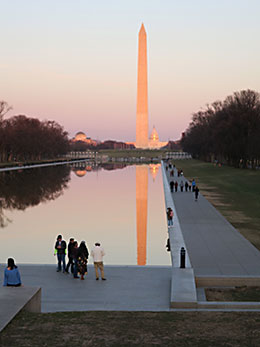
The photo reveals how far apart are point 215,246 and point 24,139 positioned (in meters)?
88.2

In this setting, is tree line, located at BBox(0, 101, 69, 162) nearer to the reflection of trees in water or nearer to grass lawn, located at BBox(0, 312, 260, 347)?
the reflection of trees in water

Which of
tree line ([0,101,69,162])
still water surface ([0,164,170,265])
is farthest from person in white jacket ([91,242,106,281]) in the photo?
tree line ([0,101,69,162])

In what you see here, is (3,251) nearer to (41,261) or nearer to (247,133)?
(41,261)

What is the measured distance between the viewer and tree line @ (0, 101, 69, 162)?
9578 centimetres

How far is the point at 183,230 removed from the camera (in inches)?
810

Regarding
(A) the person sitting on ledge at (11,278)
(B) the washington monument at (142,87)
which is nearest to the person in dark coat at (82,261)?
(A) the person sitting on ledge at (11,278)

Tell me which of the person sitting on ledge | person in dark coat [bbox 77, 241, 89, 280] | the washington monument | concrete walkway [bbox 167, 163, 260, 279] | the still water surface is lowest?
the still water surface

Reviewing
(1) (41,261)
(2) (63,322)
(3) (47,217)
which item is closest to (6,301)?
(2) (63,322)

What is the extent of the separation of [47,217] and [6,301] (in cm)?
1895

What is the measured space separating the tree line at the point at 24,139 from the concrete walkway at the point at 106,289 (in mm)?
80013

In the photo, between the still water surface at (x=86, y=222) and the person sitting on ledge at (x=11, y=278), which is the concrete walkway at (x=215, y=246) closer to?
the still water surface at (x=86, y=222)

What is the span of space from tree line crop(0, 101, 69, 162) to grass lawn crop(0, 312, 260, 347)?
85087 mm

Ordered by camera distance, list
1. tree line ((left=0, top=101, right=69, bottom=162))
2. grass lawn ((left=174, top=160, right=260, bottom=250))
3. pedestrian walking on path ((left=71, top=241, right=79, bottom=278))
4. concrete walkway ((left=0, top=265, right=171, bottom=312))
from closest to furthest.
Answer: concrete walkway ((left=0, top=265, right=171, bottom=312)), pedestrian walking on path ((left=71, top=241, right=79, bottom=278)), grass lawn ((left=174, top=160, right=260, bottom=250)), tree line ((left=0, top=101, right=69, bottom=162))

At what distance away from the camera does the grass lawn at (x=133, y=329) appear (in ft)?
23.0
